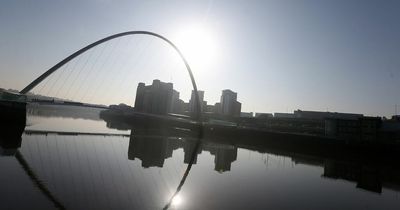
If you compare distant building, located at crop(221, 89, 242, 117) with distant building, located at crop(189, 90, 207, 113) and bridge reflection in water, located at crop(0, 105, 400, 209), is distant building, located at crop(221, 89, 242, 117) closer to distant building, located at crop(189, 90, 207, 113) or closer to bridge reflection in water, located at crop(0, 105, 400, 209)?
distant building, located at crop(189, 90, 207, 113)

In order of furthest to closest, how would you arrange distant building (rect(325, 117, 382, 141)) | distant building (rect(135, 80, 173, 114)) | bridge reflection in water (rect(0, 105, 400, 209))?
distant building (rect(135, 80, 173, 114)), distant building (rect(325, 117, 382, 141)), bridge reflection in water (rect(0, 105, 400, 209))

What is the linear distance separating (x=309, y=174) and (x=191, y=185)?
1759 centimetres

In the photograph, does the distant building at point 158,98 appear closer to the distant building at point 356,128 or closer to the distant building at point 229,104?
the distant building at point 229,104

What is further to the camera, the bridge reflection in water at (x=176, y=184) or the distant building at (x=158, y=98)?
the distant building at (x=158, y=98)

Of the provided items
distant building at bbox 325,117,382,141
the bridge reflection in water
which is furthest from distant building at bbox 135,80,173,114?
the bridge reflection in water

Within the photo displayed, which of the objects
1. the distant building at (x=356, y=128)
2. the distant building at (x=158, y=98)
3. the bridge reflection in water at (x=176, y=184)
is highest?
the distant building at (x=158, y=98)

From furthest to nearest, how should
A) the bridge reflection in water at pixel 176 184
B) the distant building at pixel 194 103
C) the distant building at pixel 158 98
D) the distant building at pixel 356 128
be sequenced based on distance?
the distant building at pixel 194 103
the distant building at pixel 158 98
the distant building at pixel 356 128
the bridge reflection in water at pixel 176 184

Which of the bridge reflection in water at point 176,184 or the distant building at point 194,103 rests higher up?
the distant building at point 194,103

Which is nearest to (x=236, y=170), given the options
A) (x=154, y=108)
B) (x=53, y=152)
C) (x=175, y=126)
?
(x=53, y=152)

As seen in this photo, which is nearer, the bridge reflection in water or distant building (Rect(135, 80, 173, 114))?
the bridge reflection in water

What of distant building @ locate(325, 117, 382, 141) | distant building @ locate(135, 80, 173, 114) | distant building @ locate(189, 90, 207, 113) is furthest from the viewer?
distant building @ locate(189, 90, 207, 113)

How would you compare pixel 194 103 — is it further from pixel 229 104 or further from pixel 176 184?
pixel 176 184

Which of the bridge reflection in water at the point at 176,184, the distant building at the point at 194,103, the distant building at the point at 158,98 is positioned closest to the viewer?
the bridge reflection in water at the point at 176,184

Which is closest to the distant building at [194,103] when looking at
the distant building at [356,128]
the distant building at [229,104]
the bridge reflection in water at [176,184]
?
the distant building at [229,104]
